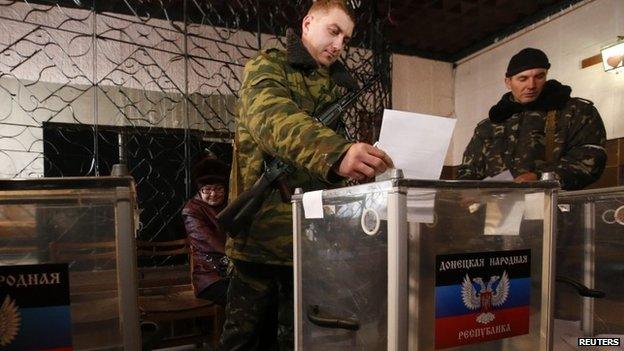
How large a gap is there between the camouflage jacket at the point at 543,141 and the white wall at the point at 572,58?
1.35 metres

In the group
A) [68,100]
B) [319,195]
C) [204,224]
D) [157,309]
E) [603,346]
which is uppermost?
[68,100]

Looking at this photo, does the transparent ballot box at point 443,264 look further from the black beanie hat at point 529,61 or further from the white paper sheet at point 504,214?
the black beanie hat at point 529,61

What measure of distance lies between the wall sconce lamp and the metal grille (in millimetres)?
1553

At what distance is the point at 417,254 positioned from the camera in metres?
0.61

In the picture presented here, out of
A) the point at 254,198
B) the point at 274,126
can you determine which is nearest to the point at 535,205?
the point at 274,126

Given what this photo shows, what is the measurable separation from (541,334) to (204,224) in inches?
76.5

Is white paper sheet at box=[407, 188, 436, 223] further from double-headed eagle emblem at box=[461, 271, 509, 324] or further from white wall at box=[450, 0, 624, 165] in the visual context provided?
white wall at box=[450, 0, 624, 165]

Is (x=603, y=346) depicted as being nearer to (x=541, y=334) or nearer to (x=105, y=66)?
(x=541, y=334)

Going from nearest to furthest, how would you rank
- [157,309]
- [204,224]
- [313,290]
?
[313,290] → [157,309] → [204,224]

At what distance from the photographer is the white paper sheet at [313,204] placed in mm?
794

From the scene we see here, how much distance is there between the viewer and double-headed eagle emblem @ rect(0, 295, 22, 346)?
0.56 metres

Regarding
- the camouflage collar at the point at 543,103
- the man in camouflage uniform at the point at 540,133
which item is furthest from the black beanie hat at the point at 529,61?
the camouflage collar at the point at 543,103

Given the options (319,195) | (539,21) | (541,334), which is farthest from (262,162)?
(539,21)

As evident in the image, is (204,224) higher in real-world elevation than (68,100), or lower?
lower
